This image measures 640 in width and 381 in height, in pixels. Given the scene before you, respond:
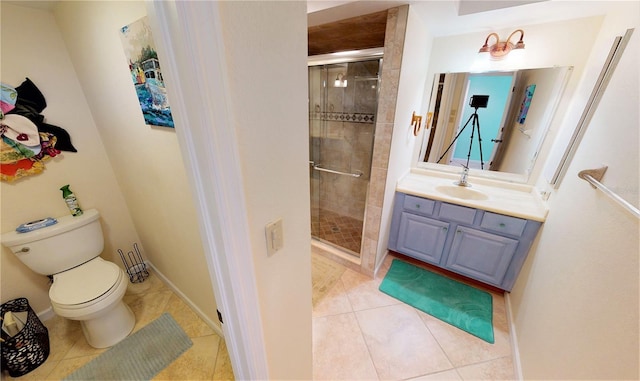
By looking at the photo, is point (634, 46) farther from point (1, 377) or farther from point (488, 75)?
point (1, 377)

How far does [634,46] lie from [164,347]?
3.00 m

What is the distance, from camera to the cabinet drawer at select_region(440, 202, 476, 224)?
1671mm

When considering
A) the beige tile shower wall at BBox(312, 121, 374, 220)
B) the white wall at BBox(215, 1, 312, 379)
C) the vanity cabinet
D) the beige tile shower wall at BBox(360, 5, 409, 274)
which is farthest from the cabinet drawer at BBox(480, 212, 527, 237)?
the white wall at BBox(215, 1, 312, 379)

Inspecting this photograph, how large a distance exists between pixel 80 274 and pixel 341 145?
2449 millimetres

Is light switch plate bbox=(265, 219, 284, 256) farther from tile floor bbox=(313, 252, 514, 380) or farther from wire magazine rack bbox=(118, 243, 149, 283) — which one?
wire magazine rack bbox=(118, 243, 149, 283)

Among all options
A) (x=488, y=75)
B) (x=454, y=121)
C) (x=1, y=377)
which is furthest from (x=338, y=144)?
(x=1, y=377)

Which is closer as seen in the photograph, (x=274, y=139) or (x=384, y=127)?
(x=274, y=139)

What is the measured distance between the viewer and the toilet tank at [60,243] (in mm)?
1333

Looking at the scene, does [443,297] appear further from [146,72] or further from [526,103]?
[146,72]

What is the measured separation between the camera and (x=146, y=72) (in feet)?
3.19

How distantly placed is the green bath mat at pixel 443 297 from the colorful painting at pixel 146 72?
197 centimetres

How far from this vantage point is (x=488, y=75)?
177cm

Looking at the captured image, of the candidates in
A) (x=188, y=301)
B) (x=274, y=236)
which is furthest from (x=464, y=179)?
(x=188, y=301)

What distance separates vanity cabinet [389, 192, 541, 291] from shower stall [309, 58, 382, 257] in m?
0.47
